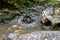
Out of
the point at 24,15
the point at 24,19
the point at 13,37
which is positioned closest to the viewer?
the point at 13,37

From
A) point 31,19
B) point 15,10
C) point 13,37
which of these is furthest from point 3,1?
point 13,37

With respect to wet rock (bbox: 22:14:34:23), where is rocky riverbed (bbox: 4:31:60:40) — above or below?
above

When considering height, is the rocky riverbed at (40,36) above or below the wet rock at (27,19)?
above

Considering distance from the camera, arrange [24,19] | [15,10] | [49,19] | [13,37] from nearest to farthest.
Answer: [13,37], [49,19], [24,19], [15,10]

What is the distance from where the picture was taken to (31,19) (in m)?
6.38

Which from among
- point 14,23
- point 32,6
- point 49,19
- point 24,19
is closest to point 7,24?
point 14,23

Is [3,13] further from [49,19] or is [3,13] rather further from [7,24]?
[49,19]

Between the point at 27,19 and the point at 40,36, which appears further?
the point at 27,19

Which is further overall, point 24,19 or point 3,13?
point 3,13

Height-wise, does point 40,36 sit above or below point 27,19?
above

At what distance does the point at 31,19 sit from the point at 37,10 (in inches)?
45.5

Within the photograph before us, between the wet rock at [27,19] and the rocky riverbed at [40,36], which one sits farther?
the wet rock at [27,19]

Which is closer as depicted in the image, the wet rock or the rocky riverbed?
the rocky riverbed

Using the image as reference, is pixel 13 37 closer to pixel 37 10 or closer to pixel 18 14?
pixel 18 14
